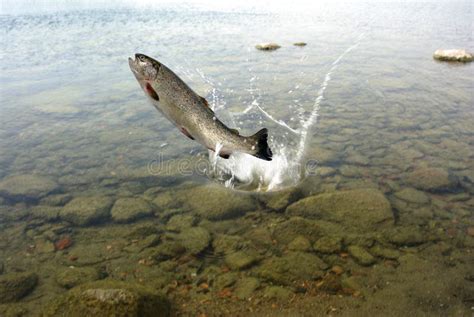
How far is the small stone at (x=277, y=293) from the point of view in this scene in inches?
178

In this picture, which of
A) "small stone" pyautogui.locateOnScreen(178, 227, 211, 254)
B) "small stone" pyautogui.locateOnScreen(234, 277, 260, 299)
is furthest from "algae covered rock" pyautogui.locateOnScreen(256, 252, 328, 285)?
"small stone" pyautogui.locateOnScreen(178, 227, 211, 254)

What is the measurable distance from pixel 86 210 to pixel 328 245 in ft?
13.4

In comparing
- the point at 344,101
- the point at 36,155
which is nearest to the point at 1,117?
the point at 36,155

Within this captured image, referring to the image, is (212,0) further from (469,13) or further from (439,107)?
(439,107)

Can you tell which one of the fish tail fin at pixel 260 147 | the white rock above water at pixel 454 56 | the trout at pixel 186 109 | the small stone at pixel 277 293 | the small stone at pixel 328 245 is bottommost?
the small stone at pixel 277 293

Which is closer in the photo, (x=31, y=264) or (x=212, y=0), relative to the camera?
(x=31, y=264)

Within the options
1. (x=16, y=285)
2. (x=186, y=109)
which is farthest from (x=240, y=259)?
(x=16, y=285)

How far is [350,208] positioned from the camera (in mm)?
6117

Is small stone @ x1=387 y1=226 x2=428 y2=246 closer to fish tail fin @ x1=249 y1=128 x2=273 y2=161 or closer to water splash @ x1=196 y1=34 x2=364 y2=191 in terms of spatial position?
water splash @ x1=196 y1=34 x2=364 y2=191

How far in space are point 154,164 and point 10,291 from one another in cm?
376

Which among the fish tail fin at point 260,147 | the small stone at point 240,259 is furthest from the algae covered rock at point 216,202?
the fish tail fin at point 260,147

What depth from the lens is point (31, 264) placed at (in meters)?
5.34

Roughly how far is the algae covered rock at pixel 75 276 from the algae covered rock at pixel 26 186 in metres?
2.51

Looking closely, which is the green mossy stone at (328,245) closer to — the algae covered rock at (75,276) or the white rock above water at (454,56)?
the algae covered rock at (75,276)
